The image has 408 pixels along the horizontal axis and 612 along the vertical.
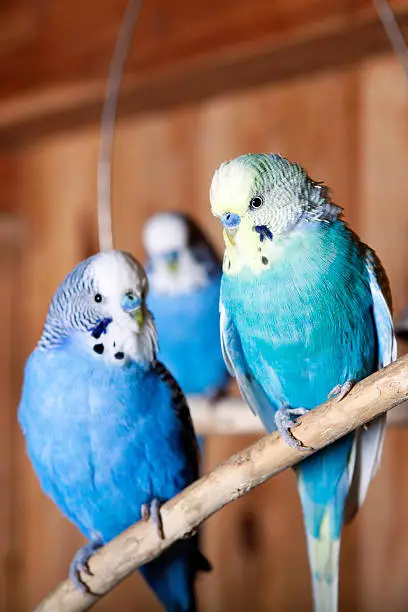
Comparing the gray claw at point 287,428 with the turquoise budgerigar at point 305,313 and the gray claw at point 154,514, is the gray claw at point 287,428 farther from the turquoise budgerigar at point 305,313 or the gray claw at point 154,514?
the gray claw at point 154,514

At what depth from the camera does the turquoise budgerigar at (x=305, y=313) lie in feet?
2.43

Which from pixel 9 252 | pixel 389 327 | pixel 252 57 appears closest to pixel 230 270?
pixel 389 327

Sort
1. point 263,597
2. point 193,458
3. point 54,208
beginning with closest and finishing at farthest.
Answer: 1. point 193,458
2. point 263,597
3. point 54,208

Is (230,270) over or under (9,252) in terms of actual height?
under

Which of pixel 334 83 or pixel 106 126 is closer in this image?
pixel 106 126

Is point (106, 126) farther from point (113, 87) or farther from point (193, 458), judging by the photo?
point (193, 458)

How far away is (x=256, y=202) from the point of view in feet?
2.41

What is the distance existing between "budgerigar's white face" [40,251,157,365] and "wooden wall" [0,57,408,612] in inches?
36.5

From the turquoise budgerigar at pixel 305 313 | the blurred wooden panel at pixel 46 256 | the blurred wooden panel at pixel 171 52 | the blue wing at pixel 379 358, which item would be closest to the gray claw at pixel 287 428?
the turquoise budgerigar at pixel 305 313

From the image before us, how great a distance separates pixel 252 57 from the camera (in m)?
1.60

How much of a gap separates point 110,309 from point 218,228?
1127mm

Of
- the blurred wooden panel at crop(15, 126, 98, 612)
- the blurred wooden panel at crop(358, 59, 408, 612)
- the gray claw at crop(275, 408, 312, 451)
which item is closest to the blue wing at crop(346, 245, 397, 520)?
the gray claw at crop(275, 408, 312, 451)

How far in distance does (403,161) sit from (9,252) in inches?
47.7

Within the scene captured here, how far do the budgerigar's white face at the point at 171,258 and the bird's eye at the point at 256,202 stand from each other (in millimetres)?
765
